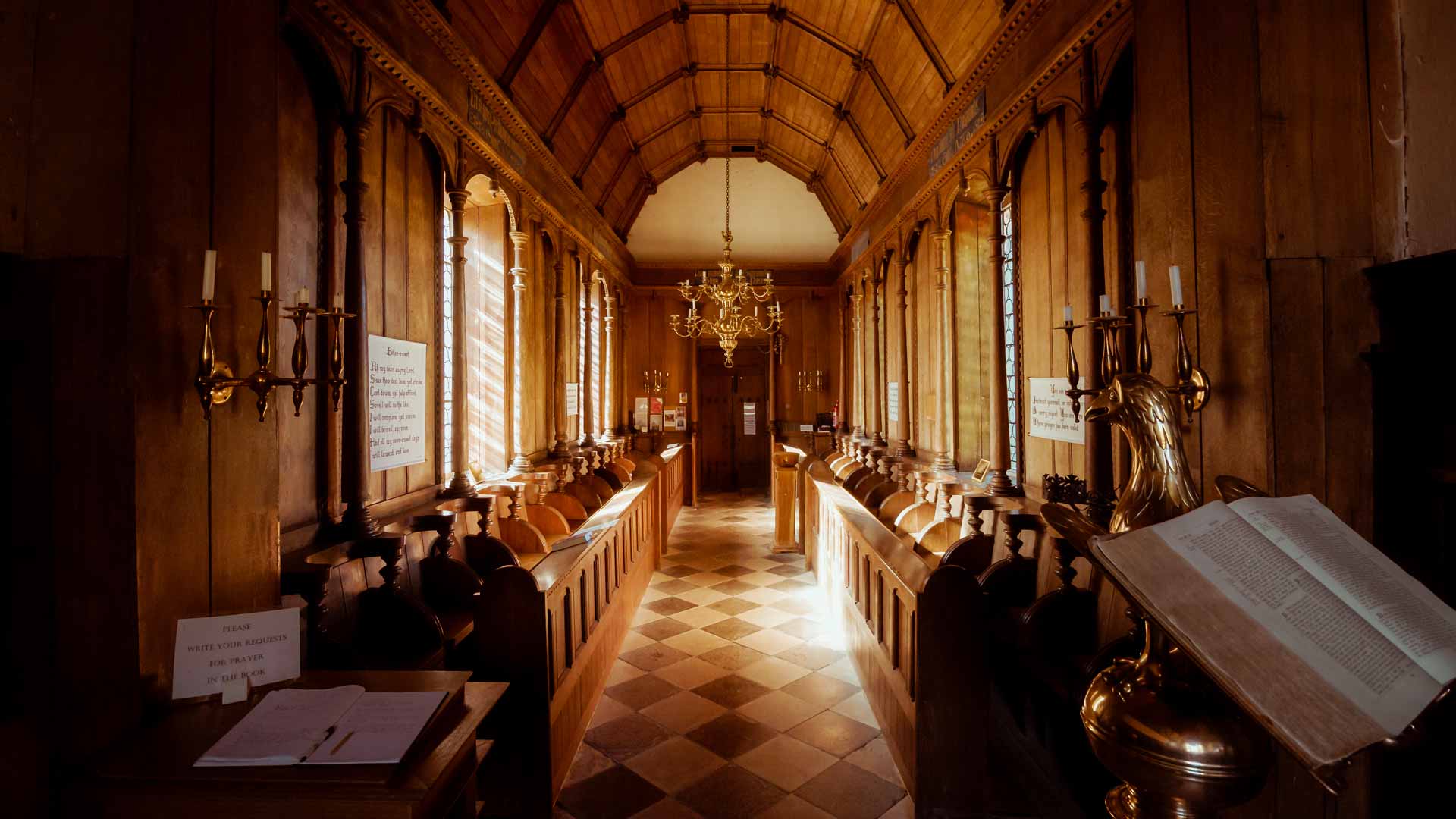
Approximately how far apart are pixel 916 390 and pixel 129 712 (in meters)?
6.20

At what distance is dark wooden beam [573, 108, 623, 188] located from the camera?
7246 mm

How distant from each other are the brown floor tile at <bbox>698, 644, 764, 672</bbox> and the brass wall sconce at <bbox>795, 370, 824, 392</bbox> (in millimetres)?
7147

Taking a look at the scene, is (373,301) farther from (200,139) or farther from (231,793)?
(231,793)

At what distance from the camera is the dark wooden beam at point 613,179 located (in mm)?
8453

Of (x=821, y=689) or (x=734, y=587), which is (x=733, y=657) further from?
(x=734, y=587)

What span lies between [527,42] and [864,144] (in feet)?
12.2

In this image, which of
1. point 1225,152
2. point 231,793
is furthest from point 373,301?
point 1225,152

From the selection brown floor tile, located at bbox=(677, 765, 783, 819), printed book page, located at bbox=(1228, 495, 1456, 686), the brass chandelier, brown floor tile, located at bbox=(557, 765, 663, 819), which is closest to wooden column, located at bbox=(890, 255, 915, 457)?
the brass chandelier

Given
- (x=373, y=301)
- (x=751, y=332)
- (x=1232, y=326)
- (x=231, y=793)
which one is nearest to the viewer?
(x=231, y=793)

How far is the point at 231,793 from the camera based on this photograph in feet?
3.93

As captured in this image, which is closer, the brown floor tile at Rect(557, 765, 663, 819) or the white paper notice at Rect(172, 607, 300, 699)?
the white paper notice at Rect(172, 607, 300, 699)

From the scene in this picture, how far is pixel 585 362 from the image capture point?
8.18 m

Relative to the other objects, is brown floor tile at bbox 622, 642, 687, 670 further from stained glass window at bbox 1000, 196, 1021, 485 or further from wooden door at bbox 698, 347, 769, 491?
wooden door at bbox 698, 347, 769, 491

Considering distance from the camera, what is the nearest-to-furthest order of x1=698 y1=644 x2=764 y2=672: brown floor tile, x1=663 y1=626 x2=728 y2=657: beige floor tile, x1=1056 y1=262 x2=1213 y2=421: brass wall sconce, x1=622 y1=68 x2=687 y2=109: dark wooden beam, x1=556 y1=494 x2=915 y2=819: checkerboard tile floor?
x1=1056 y1=262 x2=1213 y2=421: brass wall sconce
x1=556 y1=494 x2=915 y2=819: checkerboard tile floor
x1=698 y1=644 x2=764 y2=672: brown floor tile
x1=663 y1=626 x2=728 y2=657: beige floor tile
x1=622 y1=68 x2=687 y2=109: dark wooden beam
